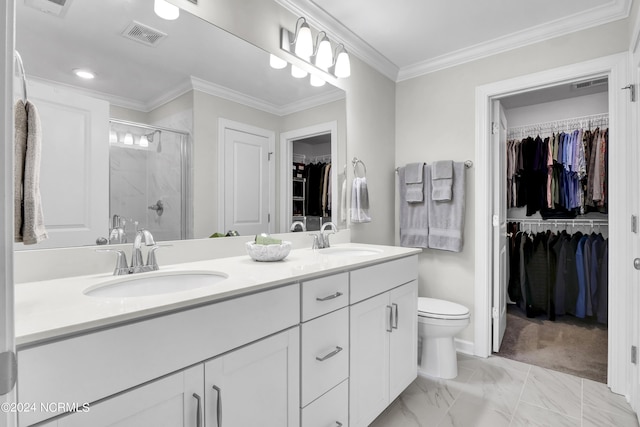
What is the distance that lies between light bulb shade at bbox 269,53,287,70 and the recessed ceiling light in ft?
3.06

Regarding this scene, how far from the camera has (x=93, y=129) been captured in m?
1.22

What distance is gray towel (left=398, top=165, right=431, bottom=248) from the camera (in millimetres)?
2703

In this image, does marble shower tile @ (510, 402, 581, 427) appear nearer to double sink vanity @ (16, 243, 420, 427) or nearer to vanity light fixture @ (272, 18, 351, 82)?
double sink vanity @ (16, 243, 420, 427)

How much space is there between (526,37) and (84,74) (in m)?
2.67

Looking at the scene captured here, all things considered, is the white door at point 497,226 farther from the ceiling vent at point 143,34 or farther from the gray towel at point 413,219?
the ceiling vent at point 143,34

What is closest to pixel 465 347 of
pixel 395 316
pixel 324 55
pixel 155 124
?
pixel 395 316

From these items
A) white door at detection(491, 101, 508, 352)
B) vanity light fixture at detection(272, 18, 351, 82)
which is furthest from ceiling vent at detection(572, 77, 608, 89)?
vanity light fixture at detection(272, 18, 351, 82)

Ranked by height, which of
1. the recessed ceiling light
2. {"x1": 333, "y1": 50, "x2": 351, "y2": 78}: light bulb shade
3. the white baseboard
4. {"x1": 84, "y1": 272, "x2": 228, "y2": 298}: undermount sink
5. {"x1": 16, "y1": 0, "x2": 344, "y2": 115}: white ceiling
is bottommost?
the white baseboard

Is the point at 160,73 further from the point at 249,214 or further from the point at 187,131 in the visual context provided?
the point at 249,214

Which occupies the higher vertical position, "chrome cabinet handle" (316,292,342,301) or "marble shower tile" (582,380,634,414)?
"chrome cabinet handle" (316,292,342,301)

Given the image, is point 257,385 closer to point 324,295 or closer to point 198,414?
point 198,414

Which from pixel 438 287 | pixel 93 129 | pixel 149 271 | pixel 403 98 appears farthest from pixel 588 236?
pixel 93 129

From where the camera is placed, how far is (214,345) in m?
0.92

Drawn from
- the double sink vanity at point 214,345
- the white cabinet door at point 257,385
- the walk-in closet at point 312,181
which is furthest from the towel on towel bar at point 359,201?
the white cabinet door at point 257,385
